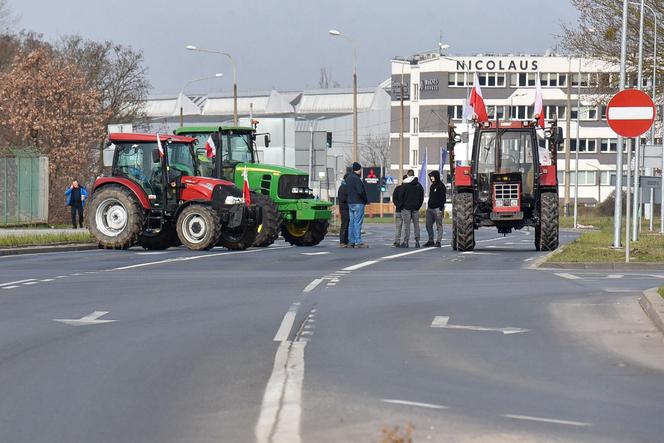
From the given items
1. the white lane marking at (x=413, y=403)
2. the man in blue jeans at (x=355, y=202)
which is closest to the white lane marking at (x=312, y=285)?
the white lane marking at (x=413, y=403)

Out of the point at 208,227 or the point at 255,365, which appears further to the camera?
the point at 208,227

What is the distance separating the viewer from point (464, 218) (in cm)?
3231

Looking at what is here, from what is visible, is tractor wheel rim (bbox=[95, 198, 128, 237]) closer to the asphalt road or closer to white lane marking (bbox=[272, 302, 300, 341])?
the asphalt road

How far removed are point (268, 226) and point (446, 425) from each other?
26466mm

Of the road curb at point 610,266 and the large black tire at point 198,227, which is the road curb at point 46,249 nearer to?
the large black tire at point 198,227

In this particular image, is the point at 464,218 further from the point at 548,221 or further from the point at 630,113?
the point at 630,113

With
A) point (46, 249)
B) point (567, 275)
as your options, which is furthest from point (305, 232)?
point (567, 275)

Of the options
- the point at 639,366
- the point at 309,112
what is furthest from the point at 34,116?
the point at 309,112

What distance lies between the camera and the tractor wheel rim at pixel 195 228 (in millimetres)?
32875

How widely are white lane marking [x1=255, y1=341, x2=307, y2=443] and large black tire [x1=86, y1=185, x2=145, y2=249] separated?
68.2ft

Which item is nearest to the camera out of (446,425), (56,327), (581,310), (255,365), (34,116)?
(446,425)

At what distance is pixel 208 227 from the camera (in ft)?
107

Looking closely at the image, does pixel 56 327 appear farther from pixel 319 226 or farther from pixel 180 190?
pixel 319 226

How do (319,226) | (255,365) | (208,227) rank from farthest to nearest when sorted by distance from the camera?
1. (319,226)
2. (208,227)
3. (255,365)
